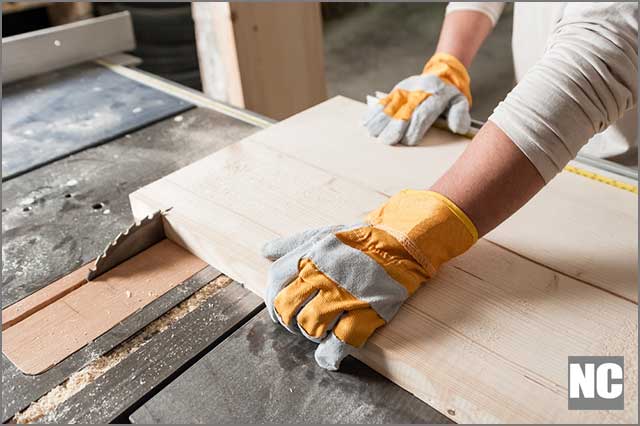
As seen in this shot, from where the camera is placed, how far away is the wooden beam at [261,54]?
7.55 ft

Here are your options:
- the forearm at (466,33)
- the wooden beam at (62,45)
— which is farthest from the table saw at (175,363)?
the wooden beam at (62,45)

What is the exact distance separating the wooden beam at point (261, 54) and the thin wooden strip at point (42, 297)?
1494 mm

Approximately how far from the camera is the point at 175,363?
0.84 meters

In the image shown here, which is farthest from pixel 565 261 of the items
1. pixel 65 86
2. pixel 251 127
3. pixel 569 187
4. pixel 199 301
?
pixel 65 86

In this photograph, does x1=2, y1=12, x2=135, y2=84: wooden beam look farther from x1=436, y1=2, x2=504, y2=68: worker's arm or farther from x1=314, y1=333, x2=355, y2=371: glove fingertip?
x1=314, y1=333, x2=355, y2=371: glove fingertip

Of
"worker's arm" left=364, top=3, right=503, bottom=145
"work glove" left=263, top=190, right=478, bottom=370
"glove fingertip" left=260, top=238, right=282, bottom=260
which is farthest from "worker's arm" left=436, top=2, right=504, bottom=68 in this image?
"glove fingertip" left=260, top=238, right=282, bottom=260

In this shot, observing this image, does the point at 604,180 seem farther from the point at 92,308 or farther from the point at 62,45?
the point at 62,45

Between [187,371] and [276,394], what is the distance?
143mm

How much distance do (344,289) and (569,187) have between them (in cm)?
59

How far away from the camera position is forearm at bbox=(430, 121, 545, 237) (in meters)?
0.88

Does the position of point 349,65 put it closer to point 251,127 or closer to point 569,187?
point 251,127

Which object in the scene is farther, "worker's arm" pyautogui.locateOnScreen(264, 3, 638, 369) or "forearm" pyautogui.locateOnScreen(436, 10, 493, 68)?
"forearm" pyautogui.locateOnScreen(436, 10, 493, 68)

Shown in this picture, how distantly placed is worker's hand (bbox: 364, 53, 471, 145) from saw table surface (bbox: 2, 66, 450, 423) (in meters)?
0.57

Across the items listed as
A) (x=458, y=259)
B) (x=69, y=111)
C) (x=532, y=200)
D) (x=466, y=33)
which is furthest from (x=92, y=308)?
(x=466, y=33)
